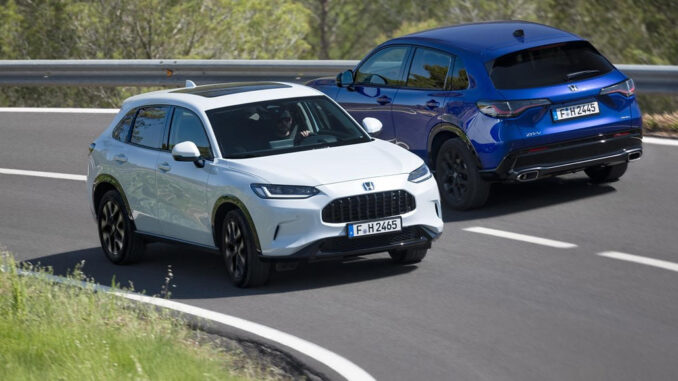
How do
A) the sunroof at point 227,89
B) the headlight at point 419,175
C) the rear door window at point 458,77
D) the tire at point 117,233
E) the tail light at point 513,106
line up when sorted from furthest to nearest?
the rear door window at point 458,77
the tail light at point 513,106
the tire at point 117,233
the sunroof at point 227,89
the headlight at point 419,175

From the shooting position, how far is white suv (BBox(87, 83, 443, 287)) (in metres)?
9.99

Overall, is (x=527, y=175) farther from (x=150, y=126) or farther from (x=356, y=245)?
(x=150, y=126)

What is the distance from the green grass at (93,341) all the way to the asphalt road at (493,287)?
2.90ft

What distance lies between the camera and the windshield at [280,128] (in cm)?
1078

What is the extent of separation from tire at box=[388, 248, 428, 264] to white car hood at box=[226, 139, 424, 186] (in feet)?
2.49

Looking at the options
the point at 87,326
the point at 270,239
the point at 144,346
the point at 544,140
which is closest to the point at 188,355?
the point at 144,346

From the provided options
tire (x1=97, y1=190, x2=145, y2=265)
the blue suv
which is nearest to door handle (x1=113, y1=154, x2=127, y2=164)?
tire (x1=97, y1=190, x2=145, y2=265)

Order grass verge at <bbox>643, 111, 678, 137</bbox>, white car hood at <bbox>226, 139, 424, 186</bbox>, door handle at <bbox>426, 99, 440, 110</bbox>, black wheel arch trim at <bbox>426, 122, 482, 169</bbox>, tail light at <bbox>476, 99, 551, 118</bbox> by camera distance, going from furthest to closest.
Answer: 1. grass verge at <bbox>643, 111, 678, 137</bbox>
2. door handle at <bbox>426, 99, 440, 110</bbox>
3. black wheel arch trim at <bbox>426, 122, 482, 169</bbox>
4. tail light at <bbox>476, 99, 551, 118</bbox>
5. white car hood at <bbox>226, 139, 424, 186</bbox>

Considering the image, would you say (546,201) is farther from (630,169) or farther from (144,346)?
(144,346)

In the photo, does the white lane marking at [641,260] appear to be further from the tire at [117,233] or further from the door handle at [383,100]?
the tire at [117,233]

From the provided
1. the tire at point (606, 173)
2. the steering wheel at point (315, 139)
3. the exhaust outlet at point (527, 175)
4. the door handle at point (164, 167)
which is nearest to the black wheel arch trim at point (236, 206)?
the door handle at point (164, 167)

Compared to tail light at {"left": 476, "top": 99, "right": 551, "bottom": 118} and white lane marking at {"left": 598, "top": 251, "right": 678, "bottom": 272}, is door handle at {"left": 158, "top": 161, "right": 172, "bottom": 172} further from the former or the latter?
white lane marking at {"left": 598, "top": 251, "right": 678, "bottom": 272}

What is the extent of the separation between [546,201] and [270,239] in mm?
3921

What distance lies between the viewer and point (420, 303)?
9.61 meters
